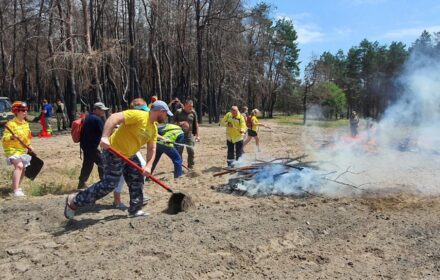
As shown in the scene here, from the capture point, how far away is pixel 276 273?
4555 mm

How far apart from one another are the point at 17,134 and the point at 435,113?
14.1m

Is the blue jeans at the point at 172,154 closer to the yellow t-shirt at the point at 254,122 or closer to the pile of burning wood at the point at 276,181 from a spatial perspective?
the pile of burning wood at the point at 276,181

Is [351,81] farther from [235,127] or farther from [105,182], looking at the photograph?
[105,182]

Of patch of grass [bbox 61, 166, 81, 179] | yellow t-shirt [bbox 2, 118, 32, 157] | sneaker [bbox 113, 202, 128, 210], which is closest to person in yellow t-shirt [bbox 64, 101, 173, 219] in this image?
sneaker [bbox 113, 202, 128, 210]

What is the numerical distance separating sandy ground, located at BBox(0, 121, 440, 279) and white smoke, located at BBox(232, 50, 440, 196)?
1.69ft

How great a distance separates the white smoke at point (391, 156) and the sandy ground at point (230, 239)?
1.69ft

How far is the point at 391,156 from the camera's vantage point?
13.5 meters

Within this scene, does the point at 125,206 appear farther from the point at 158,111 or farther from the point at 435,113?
the point at 435,113

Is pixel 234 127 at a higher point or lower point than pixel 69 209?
higher

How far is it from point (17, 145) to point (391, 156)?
34.9 ft

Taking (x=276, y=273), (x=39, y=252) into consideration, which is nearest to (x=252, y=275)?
(x=276, y=273)

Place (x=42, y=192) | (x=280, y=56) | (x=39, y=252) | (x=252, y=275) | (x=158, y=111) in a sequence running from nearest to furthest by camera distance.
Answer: (x=252, y=275) → (x=39, y=252) → (x=158, y=111) → (x=42, y=192) → (x=280, y=56)

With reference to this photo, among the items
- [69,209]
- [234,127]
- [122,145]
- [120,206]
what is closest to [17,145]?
[120,206]

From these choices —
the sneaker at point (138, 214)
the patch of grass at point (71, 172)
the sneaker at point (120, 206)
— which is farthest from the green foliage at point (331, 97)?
the sneaker at point (138, 214)
